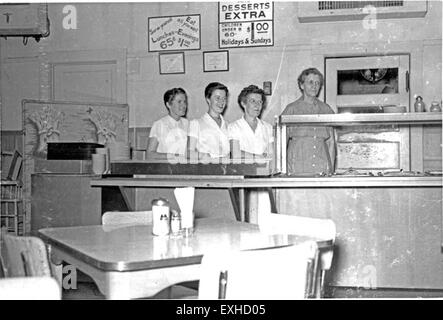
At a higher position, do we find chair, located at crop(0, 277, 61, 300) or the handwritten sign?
the handwritten sign

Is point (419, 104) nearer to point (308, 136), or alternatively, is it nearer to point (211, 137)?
point (308, 136)

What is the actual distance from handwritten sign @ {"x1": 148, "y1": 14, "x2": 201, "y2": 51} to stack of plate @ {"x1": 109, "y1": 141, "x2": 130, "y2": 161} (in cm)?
127

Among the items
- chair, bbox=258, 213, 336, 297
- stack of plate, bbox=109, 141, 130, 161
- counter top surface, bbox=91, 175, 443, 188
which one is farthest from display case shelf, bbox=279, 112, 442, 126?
stack of plate, bbox=109, 141, 130, 161

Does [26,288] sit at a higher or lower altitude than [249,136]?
lower

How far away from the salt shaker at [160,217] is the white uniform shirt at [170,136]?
9.64 ft

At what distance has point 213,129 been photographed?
489 centimetres

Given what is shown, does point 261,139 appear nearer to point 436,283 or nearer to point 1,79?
point 436,283

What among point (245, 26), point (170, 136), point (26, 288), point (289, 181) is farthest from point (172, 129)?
point (26, 288)

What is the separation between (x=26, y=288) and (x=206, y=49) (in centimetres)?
476

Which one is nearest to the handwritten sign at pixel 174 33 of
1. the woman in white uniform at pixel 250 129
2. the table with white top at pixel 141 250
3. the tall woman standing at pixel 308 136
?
the woman in white uniform at pixel 250 129

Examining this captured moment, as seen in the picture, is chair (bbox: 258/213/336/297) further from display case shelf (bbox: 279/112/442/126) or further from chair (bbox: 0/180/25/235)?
chair (bbox: 0/180/25/235)

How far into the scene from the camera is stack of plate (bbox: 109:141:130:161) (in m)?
5.26

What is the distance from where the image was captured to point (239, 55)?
5.80m
